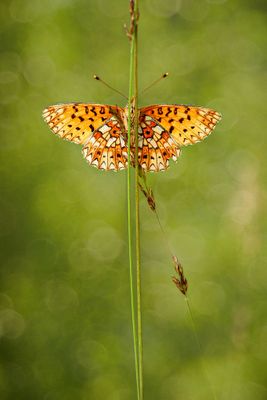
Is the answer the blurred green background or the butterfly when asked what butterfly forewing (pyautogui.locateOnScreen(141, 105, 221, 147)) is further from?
the blurred green background

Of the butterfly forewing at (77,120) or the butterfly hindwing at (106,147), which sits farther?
the butterfly forewing at (77,120)

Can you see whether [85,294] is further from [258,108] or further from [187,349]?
[258,108]

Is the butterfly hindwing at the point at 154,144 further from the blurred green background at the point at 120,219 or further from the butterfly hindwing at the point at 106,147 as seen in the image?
the blurred green background at the point at 120,219

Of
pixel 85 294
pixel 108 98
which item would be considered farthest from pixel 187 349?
pixel 108 98

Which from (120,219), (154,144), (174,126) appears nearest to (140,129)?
(154,144)

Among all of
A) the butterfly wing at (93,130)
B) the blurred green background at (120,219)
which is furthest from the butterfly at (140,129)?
the blurred green background at (120,219)

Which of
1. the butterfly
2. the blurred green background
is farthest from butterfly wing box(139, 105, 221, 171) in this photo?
the blurred green background
